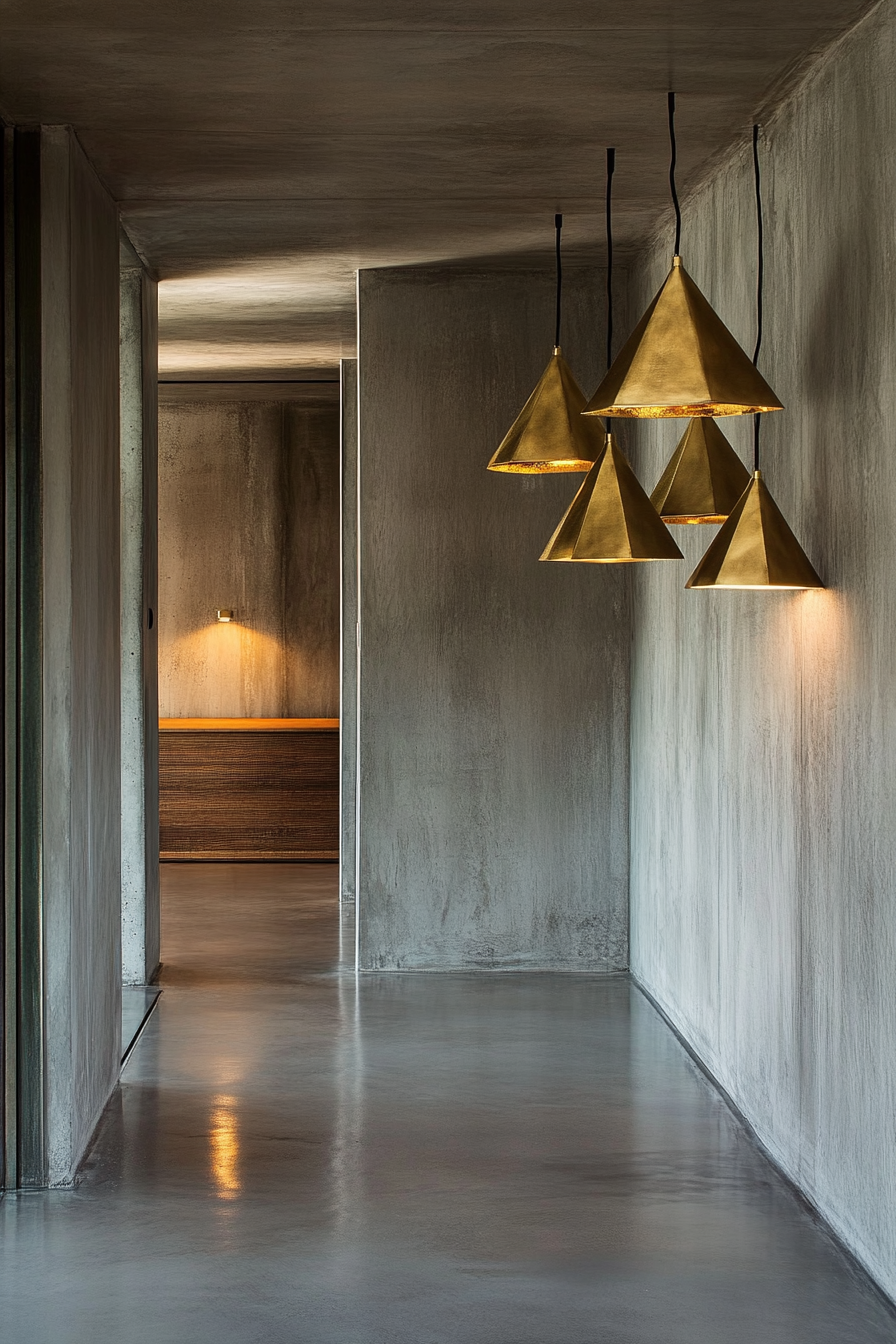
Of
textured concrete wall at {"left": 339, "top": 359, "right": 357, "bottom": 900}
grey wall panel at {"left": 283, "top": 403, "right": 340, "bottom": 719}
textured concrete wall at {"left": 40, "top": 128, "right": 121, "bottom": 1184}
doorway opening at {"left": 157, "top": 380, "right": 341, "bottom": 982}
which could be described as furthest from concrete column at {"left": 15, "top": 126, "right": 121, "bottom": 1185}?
grey wall panel at {"left": 283, "top": 403, "right": 340, "bottom": 719}

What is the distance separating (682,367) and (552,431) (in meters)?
1.03

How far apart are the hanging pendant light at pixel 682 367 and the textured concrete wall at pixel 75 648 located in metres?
1.65

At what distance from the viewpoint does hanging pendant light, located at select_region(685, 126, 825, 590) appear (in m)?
3.79

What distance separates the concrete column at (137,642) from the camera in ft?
22.5

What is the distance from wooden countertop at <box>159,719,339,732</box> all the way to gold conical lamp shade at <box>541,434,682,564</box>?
6389 millimetres

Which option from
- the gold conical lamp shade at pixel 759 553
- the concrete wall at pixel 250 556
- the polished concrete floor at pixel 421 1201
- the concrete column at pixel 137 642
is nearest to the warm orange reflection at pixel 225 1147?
the polished concrete floor at pixel 421 1201

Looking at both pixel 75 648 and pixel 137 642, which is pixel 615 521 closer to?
pixel 75 648

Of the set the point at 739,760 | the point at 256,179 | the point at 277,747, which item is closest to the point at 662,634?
the point at 739,760

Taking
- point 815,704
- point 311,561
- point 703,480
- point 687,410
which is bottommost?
point 815,704

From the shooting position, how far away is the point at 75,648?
4438mm

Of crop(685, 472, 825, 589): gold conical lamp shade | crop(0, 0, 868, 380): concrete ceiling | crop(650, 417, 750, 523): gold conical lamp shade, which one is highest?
crop(0, 0, 868, 380): concrete ceiling

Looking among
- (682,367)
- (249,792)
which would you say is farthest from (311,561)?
(682,367)

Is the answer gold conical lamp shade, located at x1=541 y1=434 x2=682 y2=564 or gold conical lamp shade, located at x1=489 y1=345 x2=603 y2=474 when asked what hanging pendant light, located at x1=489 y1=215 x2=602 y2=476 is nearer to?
gold conical lamp shade, located at x1=489 y1=345 x2=603 y2=474

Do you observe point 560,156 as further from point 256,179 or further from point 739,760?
point 739,760
